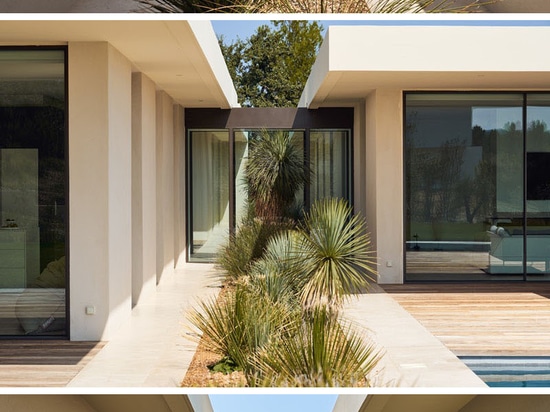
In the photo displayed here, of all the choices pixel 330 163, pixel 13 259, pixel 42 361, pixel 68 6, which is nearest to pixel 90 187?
pixel 13 259

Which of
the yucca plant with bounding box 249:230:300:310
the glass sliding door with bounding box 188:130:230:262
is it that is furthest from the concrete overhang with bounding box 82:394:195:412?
the glass sliding door with bounding box 188:130:230:262

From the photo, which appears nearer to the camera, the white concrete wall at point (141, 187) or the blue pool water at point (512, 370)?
the blue pool water at point (512, 370)

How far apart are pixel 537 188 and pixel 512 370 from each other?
4.64 meters

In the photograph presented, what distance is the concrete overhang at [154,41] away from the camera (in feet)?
19.1

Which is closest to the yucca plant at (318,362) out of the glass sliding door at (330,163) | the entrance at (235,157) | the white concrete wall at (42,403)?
the white concrete wall at (42,403)

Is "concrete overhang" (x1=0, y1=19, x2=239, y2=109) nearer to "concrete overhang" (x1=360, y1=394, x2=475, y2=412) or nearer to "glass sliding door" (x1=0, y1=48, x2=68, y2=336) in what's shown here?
"glass sliding door" (x1=0, y1=48, x2=68, y2=336)

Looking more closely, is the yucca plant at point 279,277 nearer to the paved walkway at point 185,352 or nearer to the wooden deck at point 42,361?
the paved walkway at point 185,352

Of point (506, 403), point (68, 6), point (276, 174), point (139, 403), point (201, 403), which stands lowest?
point (506, 403)

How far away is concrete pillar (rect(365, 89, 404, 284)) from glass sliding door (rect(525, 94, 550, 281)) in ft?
5.58

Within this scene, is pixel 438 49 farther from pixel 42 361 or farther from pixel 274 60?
pixel 42 361

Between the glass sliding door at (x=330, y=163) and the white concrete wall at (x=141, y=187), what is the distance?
13.8 feet

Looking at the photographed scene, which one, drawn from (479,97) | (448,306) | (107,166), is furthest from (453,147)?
(107,166)

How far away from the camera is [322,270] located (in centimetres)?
689

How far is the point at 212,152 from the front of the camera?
503 inches
